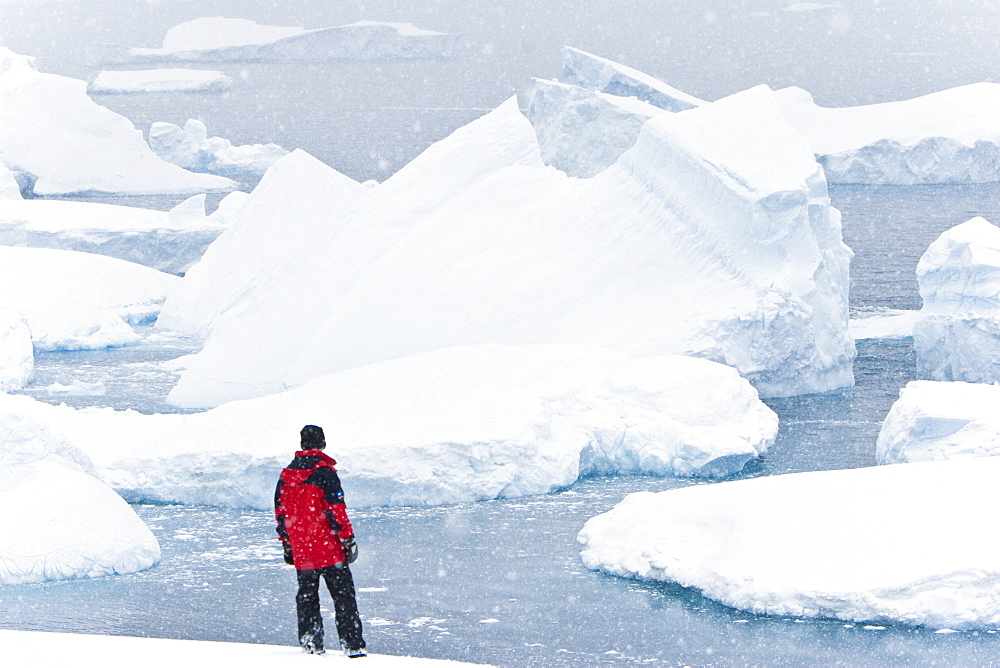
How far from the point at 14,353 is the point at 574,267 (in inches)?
270

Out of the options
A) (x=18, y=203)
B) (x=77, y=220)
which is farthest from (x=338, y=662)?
(x=18, y=203)

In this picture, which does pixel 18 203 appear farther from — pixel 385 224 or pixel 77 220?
pixel 385 224

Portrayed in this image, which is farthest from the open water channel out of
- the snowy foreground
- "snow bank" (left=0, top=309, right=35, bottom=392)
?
"snow bank" (left=0, top=309, right=35, bottom=392)

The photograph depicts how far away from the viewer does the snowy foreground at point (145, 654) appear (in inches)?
233

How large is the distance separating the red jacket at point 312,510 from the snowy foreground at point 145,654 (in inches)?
18.9

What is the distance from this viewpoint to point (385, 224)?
18.4 m

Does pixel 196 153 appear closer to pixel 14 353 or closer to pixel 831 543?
pixel 14 353

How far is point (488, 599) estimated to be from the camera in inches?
366

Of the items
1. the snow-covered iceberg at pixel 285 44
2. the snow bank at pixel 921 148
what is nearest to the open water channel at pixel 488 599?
the snow bank at pixel 921 148

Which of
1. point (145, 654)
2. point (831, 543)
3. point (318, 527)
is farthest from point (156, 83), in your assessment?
point (318, 527)

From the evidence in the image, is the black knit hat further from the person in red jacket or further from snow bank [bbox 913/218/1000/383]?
snow bank [bbox 913/218/1000/383]

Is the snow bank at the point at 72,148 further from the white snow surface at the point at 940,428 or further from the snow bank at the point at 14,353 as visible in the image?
the white snow surface at the point at 940,428

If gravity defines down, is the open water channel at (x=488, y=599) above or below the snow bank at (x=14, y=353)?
below

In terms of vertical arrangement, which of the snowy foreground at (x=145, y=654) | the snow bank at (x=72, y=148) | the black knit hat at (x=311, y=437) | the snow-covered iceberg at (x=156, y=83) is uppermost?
the snow-covered iceberg at (x=156, y=83)
